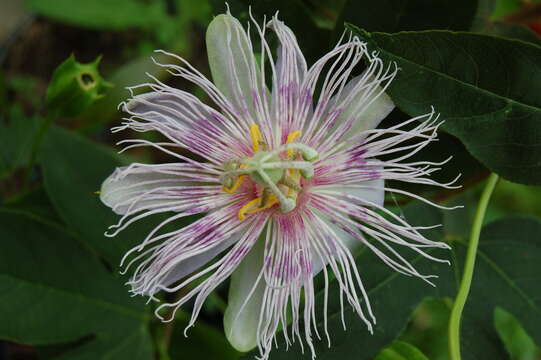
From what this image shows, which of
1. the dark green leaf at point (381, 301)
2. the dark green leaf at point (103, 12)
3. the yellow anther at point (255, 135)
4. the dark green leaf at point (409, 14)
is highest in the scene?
the dark green leaf at point (103, 12)

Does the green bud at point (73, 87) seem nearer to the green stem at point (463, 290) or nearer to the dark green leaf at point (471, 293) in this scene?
the dark green leaf at point (471, 293)

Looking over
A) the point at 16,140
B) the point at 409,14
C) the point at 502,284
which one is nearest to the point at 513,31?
the point at 409,14

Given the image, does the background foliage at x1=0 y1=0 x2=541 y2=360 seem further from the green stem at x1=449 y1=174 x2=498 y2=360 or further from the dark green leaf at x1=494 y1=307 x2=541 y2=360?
the dark green leaf at x1=494 y1=307 x2=541 y2=360

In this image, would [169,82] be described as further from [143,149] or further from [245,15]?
[245,15]

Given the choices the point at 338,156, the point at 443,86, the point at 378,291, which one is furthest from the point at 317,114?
the point at 378,291

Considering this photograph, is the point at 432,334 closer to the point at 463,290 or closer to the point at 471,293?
the point at 471,293

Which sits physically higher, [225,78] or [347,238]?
[225,78]

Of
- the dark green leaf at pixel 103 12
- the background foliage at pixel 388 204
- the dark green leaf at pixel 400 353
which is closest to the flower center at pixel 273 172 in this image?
the background foliage at pixel 388 204
